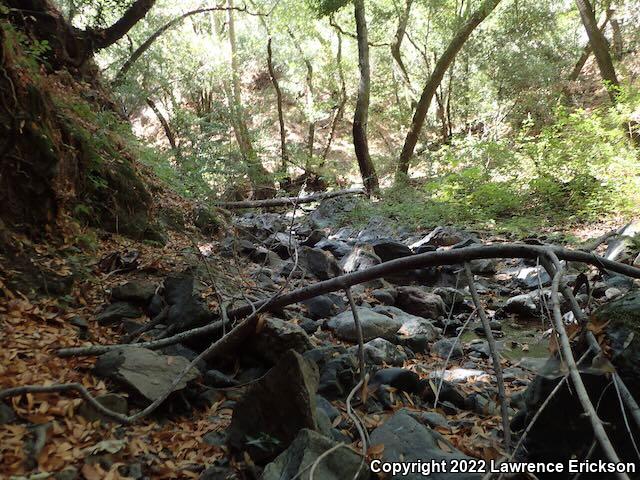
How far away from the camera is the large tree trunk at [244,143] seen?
1465cm

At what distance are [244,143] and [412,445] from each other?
16114 mm

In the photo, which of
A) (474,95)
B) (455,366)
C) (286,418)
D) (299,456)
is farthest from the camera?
(474,95)

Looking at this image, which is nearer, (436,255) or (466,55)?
(436,255)

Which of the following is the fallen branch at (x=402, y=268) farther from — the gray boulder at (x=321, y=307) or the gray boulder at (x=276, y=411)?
the gray boulder at (x=321, y=307)

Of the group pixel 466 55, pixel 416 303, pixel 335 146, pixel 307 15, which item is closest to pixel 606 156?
Answer: pixel 416 303

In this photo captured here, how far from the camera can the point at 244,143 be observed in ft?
57.2

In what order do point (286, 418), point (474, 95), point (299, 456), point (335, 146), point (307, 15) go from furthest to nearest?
point (335, 146) → point (474, 95) → point (307, 15) → point (286, 418) → point (299, 456)

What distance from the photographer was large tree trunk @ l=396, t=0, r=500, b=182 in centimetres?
1245

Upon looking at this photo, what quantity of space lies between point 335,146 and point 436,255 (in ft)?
Result: 77.3

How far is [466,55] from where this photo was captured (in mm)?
17547

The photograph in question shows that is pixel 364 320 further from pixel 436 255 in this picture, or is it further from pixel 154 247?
pixel 154 247

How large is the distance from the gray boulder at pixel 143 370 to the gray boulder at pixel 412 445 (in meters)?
1.44

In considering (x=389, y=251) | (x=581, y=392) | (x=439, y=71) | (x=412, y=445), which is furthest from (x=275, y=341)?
(x=439, y=71)

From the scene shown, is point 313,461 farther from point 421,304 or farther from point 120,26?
point 120,26
